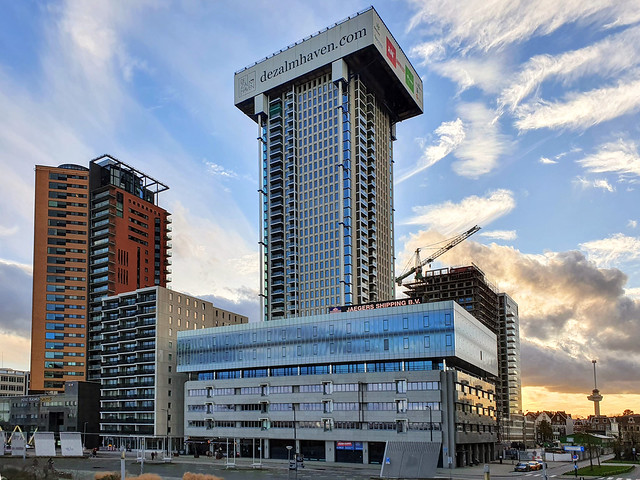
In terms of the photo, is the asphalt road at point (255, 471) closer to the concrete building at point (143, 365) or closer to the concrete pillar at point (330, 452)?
the concrete pillar at point (330, 452)

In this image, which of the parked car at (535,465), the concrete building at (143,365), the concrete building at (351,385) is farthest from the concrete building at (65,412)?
the parked car at (535,465)

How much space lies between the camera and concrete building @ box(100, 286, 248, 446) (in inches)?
5969

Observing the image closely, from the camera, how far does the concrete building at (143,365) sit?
151625mm

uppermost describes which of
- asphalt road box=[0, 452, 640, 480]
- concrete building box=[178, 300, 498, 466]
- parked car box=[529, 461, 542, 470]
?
concrete building box=[178, 300, 498, 466]

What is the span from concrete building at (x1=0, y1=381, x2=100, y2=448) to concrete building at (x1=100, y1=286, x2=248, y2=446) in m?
5.73

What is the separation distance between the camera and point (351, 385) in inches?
4675

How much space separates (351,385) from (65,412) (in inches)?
3413

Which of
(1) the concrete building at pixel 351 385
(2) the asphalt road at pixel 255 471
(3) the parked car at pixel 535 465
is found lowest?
(3) the parked car at pixel 535 465

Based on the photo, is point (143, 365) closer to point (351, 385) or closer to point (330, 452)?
point (330, 452)

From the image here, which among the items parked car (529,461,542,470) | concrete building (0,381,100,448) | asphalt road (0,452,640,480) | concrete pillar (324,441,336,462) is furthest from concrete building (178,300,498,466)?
concrete building (0,381,100,448)

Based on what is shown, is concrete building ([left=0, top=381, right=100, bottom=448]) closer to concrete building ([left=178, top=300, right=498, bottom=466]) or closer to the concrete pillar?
concrete building ([left=178, top=300, right=498, bottom=466])

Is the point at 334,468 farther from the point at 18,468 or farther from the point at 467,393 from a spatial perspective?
the point at 18,468

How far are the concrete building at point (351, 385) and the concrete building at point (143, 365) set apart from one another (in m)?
10.2

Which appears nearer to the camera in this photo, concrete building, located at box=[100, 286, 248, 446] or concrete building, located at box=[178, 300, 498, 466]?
concrete building, located at box=[178, 300, 498, 466]
